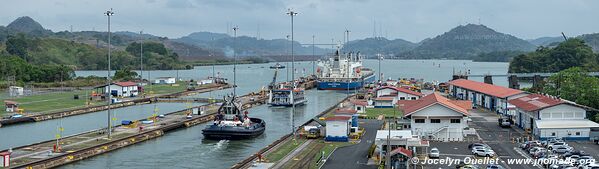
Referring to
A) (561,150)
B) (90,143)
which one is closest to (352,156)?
(561,150)

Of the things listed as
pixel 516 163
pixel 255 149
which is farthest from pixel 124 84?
pixel 516 163

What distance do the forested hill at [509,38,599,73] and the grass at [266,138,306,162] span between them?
61240mm

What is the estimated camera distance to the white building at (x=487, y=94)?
32.0 m

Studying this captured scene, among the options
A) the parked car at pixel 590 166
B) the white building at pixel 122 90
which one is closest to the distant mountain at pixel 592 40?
the white building at pixel 122 90

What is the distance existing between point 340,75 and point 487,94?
1324 inches

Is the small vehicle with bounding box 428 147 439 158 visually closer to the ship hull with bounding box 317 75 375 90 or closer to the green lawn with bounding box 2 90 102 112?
the green lawn with bounding box 2 90 102 112

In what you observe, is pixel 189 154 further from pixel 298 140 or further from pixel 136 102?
pixel 136 102

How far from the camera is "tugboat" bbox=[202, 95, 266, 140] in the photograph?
87.7ft

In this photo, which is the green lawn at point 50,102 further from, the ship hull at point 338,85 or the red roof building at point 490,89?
the ship hull at point 338,85

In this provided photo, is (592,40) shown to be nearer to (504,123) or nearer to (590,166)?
(504,123)

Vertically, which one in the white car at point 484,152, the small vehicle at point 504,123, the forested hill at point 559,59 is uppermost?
the forested hill at point 559,59

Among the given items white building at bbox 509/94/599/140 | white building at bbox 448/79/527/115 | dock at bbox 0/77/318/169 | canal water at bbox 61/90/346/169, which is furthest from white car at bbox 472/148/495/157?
dock at bbox 0/77/318/169

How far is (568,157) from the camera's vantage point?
18.9m

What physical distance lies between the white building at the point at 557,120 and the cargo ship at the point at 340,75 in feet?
121
